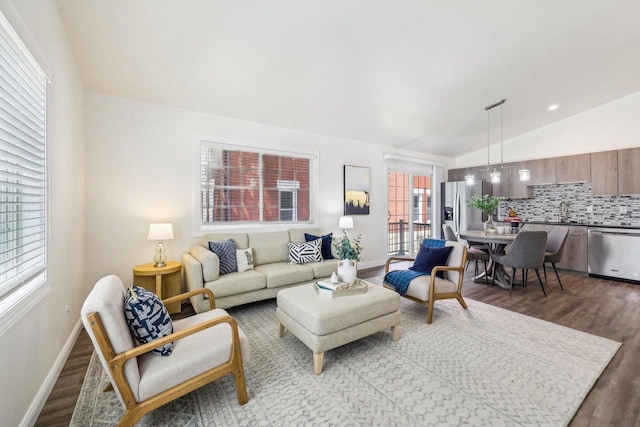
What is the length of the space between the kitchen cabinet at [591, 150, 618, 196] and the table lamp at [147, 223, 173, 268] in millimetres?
6949

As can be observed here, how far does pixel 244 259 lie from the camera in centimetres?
351

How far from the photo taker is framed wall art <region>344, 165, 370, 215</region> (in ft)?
17.1

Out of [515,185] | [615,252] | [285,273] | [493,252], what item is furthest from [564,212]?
[285,273]

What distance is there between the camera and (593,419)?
1.63 m

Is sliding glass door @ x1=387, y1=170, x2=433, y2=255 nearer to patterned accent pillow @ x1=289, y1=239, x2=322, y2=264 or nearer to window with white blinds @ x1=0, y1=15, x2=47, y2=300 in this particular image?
patterned accent pillow @ x1=289, y1=239, x2=322, y2=264

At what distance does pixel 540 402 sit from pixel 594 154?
5.19 meters

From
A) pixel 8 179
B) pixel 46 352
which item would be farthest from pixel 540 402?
pixel 8 179

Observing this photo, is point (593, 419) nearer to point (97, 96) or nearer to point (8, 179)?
point (8, 179)

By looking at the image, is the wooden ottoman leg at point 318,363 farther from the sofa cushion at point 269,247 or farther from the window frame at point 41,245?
the sofa cushion at point 269,247

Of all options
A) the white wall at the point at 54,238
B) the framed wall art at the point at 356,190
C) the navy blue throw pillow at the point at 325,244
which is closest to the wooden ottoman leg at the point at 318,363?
the white wall at the point at 54,238

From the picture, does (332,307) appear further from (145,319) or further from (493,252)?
(493,252)

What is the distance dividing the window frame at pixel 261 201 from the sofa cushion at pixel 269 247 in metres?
0.35

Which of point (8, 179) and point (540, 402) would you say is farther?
point (540, 402)

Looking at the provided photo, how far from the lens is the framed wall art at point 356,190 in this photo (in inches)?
205
